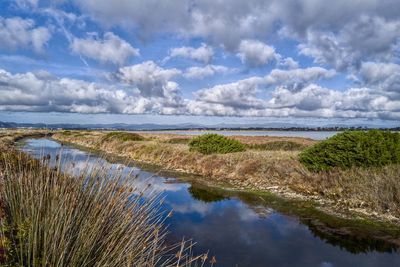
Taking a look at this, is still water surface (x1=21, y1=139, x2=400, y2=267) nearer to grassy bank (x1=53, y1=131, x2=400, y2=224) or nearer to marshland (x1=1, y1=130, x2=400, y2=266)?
marshland (x1=1, y1=130, x2=400, y2=266)

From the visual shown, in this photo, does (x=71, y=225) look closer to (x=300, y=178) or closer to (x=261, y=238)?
(x=261, y=238)

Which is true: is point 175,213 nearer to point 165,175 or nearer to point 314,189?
point 314,189

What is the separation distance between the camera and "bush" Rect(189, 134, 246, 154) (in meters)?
26.7

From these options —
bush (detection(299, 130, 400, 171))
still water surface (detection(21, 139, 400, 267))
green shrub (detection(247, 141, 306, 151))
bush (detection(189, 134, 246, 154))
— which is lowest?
still water surface (detection(21, 139, 400, 267))

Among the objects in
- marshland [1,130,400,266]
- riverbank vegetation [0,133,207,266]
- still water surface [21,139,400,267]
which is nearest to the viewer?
riverbank vegetation [0,133,207,266]

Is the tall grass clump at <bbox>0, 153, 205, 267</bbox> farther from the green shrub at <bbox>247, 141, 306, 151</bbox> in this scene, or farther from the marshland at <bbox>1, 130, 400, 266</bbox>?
the green shrub at <bbox>247, 141, 306, 151</bbox>

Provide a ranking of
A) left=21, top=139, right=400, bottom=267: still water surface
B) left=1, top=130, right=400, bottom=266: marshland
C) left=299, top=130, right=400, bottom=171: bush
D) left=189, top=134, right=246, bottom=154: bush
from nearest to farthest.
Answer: left=1, top=130, right=400, bottom=266: marshland → left=21, top=139, right=400, bottom=267: still water surface → left=299, top=130, right=400, bottom=171: bush → left=189, top=134, right=246, bottom=154: bush

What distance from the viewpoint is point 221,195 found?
16531 mm

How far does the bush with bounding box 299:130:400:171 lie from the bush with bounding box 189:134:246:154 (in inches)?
376

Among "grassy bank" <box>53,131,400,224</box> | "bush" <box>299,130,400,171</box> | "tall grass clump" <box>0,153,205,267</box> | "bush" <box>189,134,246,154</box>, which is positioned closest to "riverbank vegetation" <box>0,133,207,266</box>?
"tall grass clump" <box>0,153,205,267</box>

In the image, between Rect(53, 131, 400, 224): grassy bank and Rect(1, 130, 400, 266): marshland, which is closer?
Rect(1, 130, 400, 266): marshland

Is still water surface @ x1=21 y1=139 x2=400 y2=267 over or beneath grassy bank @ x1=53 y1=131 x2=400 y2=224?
beneath

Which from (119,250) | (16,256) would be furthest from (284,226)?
(16,256)

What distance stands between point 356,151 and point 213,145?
12.5 metres
